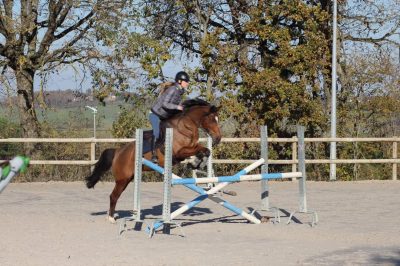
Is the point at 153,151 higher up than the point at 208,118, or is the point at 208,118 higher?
the point at 208,118

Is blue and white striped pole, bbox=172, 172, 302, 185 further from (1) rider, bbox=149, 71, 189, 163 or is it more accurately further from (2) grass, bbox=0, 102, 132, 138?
(2) grass, bbox=0, 102, 132, 138

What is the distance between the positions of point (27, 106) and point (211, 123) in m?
15.6

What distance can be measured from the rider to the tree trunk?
46.8ft

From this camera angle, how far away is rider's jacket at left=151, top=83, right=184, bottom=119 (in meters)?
11.9

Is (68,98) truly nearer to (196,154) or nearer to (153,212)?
(153,212)

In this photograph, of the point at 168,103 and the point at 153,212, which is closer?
the point at 168,103

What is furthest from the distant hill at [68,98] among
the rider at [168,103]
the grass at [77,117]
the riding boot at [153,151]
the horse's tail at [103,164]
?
the rider at [168,103]

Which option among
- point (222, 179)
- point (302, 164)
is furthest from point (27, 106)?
point (222, 179)

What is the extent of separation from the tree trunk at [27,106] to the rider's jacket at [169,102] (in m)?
14.3

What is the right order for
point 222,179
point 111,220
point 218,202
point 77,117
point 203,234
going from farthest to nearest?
point 77,117, point 111,220, point 218,202, point 222,179, point 203,234

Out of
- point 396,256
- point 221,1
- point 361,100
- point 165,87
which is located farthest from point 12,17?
point 396,256

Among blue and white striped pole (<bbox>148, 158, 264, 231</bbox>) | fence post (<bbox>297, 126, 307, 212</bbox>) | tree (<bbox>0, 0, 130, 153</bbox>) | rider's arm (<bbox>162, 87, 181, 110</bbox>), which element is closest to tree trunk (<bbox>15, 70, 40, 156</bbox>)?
tree (<bbox>0, 0, 130, 153</bbox>)

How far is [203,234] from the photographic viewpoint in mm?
11266

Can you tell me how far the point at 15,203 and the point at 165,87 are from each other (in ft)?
18.5
